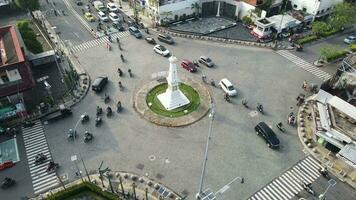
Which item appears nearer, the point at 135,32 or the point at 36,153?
the point at 36,153

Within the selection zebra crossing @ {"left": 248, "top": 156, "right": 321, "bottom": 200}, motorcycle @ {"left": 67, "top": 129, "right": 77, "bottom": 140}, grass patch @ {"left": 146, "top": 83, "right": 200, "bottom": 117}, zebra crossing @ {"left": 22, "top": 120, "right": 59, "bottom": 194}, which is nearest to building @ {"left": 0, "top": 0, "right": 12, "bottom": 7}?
zebra crossing @ {"left": 22, "top": 120, "right": 59, "bottom": 194}

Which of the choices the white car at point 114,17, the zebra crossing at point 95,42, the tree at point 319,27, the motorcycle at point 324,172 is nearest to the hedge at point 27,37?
the zebra crossing at point 95,42

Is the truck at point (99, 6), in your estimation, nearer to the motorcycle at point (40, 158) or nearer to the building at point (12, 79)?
the building at point (12, 79)

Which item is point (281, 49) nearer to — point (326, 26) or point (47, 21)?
point (326, 26)

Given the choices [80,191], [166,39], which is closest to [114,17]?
[166,39]

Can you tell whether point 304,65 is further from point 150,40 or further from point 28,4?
point 28,4

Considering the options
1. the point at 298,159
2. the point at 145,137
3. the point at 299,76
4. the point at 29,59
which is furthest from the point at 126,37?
the point at 298,159
